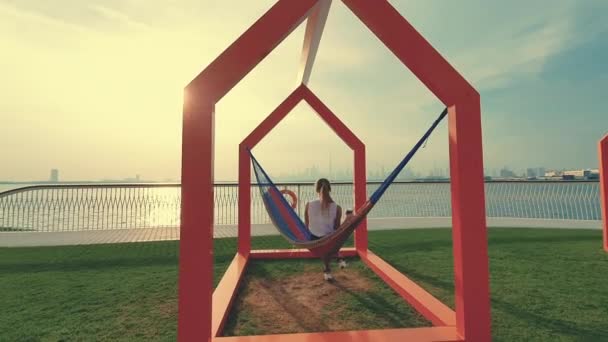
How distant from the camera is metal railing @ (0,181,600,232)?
7.39 m

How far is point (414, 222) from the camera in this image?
26.3 ft

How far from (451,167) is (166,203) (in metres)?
7.82

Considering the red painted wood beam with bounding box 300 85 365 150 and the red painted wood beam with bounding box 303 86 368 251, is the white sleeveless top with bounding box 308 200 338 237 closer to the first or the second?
the red painted wood beam with bounding box 303 86 368 251

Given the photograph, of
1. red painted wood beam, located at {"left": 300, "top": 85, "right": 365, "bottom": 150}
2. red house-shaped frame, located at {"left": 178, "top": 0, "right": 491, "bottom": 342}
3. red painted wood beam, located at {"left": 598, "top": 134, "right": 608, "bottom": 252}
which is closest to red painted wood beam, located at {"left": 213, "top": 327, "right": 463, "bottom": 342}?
red house-shaped frame, located at {"left": 178, "top": 0, "right": 491, "bottom": 342}

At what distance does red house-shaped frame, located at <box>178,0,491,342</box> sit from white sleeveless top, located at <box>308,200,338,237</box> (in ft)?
5.69

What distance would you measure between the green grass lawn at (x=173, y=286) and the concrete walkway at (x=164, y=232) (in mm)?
612

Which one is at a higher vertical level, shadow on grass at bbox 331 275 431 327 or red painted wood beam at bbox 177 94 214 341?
red painted wood beam at bbox 177 94 214 341

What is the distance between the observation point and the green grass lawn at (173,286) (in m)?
2.41

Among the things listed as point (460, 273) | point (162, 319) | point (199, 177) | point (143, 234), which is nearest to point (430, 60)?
point (460, 273)

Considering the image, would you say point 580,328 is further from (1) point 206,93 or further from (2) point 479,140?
(1) point 206,93

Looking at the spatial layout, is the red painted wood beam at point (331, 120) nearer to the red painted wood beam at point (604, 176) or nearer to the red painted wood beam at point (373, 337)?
the red painted wood beam at point (373, 337)

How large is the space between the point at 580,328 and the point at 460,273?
1.27m

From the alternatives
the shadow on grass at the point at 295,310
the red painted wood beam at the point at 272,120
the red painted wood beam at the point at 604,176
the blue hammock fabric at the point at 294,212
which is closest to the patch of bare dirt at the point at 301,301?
the shadow on grass at the point at 295,310

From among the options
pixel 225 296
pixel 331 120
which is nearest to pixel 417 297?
pixel 225 296
